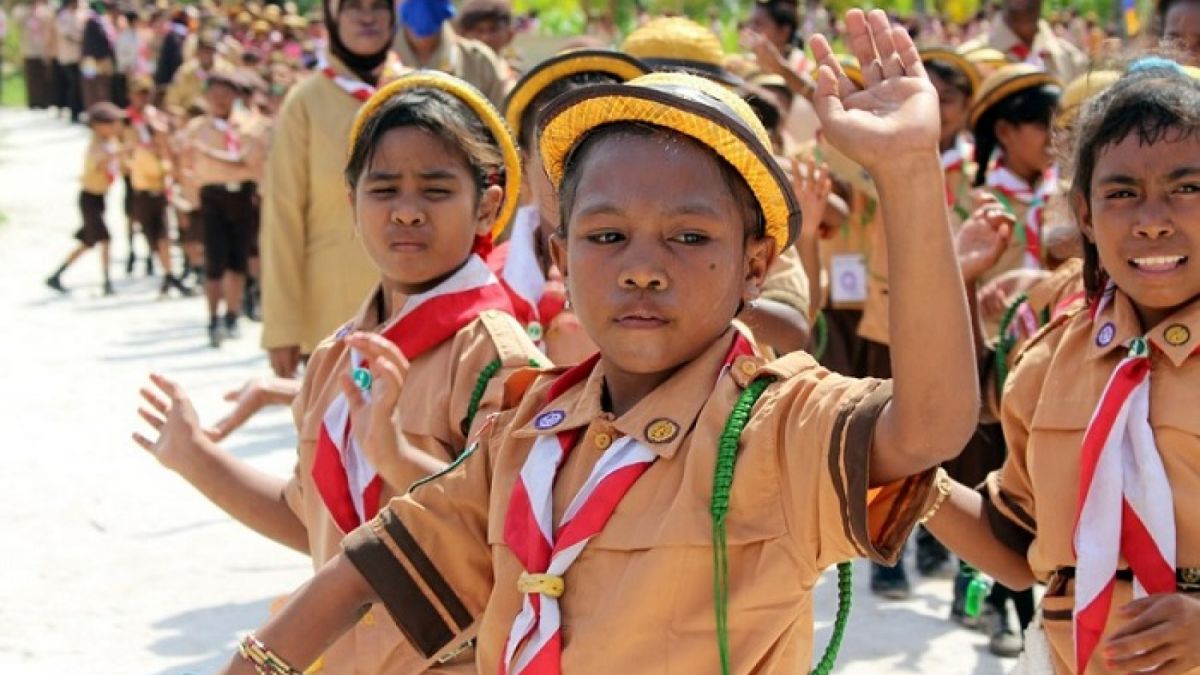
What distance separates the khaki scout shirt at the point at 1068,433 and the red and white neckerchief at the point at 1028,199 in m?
3.07

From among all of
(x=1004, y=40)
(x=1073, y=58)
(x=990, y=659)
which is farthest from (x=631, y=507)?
(x=1073, y=58)

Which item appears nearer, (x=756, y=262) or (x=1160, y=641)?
(x=756, y=262)

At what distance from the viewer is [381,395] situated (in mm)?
3066

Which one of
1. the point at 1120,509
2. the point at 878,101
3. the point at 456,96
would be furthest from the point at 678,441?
the point at 456,96

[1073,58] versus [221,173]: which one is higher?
[1073,58]

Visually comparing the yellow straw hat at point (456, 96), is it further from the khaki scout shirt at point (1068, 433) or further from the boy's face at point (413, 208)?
the khaki scout shirt at point (1068, 433)

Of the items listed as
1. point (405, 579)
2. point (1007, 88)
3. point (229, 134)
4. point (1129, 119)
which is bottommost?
point (229, 134)

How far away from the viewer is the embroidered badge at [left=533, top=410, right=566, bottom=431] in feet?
8.47

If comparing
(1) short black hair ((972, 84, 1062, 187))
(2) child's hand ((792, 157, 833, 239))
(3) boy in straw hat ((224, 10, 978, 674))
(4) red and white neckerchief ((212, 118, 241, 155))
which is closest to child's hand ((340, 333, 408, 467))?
(3) boy in straw hat ((224, 10, 978, 674))

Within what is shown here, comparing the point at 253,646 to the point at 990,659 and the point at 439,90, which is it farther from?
the point at 990,659

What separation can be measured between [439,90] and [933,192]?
1.73 metres

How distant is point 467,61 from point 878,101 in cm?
518

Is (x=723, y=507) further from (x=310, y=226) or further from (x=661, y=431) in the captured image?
(x=310, y=226)

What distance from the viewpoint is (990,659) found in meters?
5.82
